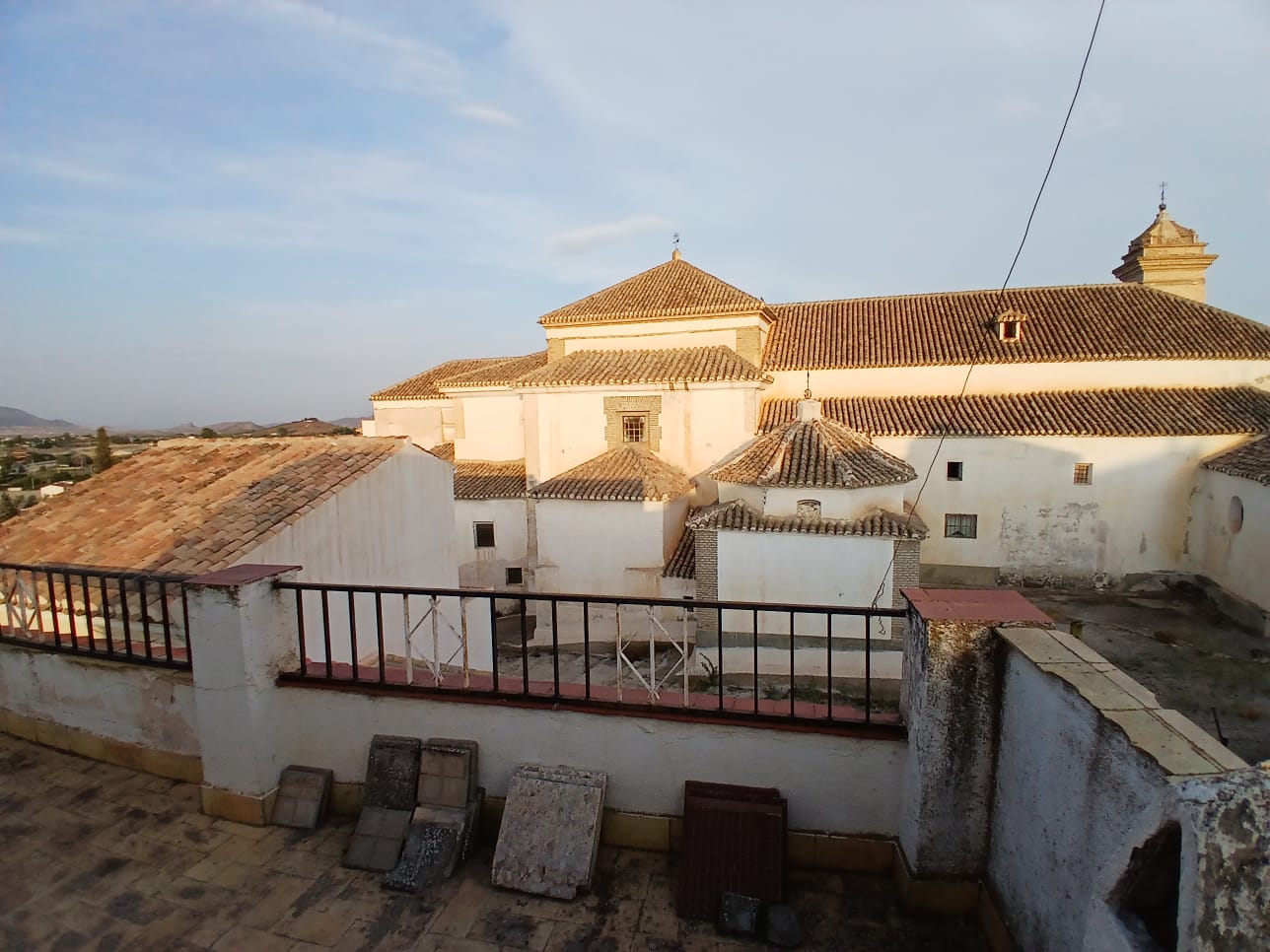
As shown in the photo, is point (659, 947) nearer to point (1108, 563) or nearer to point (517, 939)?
point (517, 939)

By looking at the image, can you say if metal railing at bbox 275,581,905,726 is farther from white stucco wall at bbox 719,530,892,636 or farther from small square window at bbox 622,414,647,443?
small square window at bbox 622,414,647,443

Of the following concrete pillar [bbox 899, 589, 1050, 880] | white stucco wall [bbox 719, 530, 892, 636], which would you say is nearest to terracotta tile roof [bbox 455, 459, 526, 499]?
white stucco wall [bbox 719, 530, 892, 636]

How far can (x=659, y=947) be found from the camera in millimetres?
2773

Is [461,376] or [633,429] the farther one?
[461,376]

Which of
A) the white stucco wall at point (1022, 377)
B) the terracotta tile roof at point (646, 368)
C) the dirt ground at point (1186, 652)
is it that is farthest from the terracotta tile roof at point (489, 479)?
the dirt ground at point (1186, 652)

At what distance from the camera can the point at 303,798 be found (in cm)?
364

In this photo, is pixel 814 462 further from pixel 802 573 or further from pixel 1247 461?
pixel 1247 461

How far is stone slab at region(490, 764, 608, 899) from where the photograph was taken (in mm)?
3084

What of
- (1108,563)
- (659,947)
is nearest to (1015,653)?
(659,947)

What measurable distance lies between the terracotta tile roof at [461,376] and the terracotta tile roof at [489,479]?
2.43 metres

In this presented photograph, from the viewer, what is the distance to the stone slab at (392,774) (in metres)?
3.48

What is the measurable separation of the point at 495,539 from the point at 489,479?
75.2 inches

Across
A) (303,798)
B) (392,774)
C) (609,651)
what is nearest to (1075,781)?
(392,774)

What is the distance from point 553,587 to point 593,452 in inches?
147
